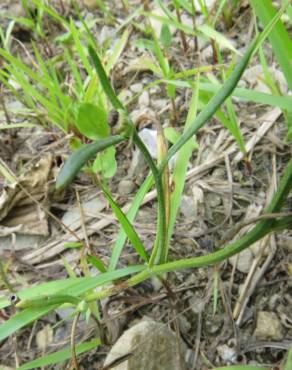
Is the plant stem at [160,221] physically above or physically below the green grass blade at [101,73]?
below

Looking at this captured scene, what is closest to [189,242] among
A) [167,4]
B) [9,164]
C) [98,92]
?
[98,92]

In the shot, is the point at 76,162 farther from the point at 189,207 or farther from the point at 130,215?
the point at 189,207

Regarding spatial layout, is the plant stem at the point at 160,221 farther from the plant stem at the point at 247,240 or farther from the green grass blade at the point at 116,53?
the green grass blade at the point at 116,53

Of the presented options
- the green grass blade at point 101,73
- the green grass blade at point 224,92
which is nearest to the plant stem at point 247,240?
the green grass blade at point 224,92

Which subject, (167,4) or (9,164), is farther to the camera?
(167,4)

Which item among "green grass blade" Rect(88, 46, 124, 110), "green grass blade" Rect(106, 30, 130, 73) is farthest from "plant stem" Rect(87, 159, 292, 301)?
"green grass blade" Rect(106, 30, 130, 73)

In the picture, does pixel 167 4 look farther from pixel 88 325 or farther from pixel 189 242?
pixel 88 325

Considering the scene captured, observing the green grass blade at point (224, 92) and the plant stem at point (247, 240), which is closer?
the green grass blade at point (224, 92)
